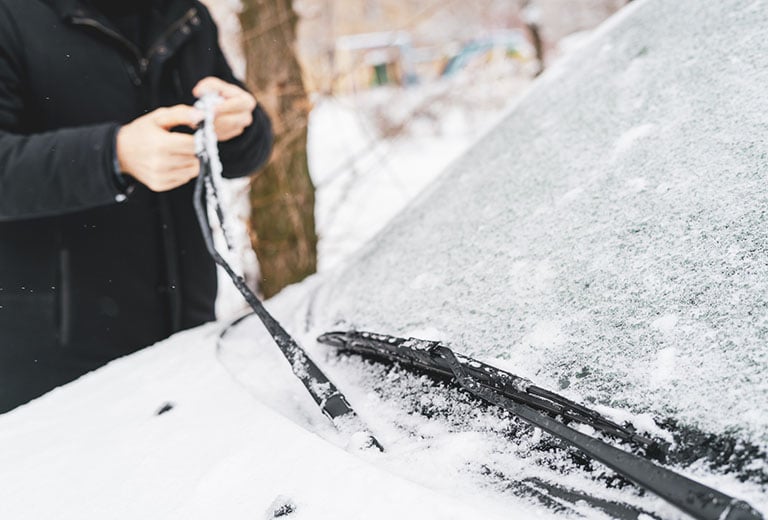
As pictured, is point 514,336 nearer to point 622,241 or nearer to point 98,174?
point 622,241

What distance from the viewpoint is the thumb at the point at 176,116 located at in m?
1.35

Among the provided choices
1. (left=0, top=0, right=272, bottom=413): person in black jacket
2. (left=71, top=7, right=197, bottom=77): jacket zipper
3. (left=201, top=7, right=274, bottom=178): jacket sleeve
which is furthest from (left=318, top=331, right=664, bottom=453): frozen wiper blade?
(left=71, top=7, right=197, bottom=77): jacket zipper

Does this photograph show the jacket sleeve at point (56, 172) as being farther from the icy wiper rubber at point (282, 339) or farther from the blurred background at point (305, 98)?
the blurred background at point (305, 98)

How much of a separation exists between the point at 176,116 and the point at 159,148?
0.31ft

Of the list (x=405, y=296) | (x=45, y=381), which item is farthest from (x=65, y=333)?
(x=405, y=296)

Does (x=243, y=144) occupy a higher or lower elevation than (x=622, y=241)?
higher

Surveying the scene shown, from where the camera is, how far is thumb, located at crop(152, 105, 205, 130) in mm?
1352

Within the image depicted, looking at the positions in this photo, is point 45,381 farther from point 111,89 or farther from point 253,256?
point 253,256

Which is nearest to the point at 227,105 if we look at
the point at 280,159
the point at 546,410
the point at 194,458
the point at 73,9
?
the point at 73,9

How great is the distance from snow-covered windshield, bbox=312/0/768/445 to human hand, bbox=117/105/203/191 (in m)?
0.46

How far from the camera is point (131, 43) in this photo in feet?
5.64

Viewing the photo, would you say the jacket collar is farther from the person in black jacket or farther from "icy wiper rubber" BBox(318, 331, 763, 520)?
"icy wiper rubber" BBox(318, 331, 763, 520)

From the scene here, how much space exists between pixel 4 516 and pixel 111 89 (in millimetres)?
1224

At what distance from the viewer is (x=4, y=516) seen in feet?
2.77
